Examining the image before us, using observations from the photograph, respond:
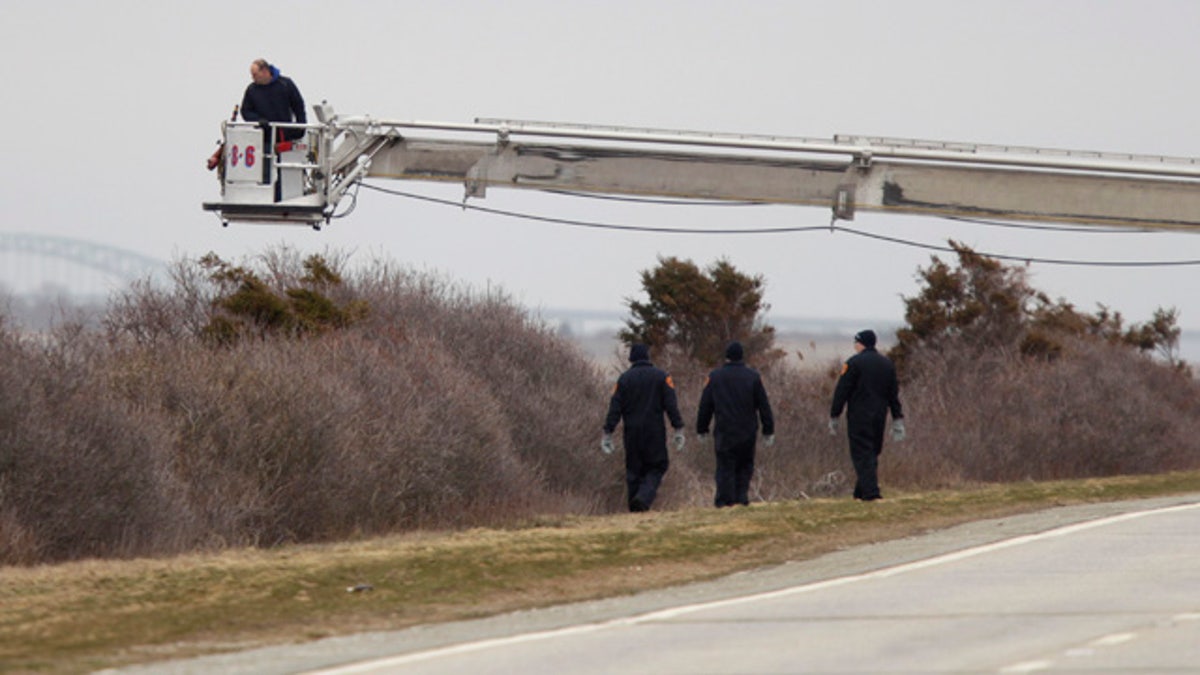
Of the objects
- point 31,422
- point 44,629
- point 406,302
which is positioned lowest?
point 44,629

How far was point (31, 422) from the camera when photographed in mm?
17859

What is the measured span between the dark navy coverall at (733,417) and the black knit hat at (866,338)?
131 centimetres

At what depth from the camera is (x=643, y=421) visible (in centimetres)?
2177

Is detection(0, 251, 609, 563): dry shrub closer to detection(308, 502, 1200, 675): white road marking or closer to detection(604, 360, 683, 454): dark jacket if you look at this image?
detection(604, 360, 683, 454): dark jacket

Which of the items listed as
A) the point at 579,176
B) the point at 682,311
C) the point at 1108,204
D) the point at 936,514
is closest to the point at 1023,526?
the point at 936,514

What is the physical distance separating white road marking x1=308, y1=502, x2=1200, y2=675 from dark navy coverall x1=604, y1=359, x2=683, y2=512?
5.40m

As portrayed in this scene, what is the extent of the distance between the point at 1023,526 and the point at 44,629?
10.3m

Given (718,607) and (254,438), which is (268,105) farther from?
(718,607)

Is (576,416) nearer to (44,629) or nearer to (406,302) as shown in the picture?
(406,302)

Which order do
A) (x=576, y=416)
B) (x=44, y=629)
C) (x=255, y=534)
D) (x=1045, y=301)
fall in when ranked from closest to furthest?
(x=44, y=629) < (x=255, y=534) < (x=576, y=416) < (x=1045, y=301)

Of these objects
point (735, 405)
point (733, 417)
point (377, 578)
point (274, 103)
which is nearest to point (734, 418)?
point (733, 417)

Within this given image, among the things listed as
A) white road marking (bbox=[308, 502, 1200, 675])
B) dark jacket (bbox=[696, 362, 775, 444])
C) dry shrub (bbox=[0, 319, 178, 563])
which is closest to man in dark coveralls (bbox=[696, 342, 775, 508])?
dark jacket (bbox=[696, 362, 775, 444])

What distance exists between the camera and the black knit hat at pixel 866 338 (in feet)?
70.9

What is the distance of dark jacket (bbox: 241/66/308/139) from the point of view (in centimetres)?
2075
